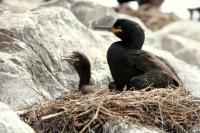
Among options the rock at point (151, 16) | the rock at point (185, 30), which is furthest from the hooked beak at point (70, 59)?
the rock at point (151, 16)

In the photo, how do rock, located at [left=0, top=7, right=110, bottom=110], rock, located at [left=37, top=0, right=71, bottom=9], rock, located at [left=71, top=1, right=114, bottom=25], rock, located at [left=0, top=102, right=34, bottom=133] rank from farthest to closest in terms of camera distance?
rock, located at [left=71, top=1, right=114, bottom=25] < rock, located at [left=37, top=0, right=71, bottom=9] < rock, located at [left=0, top=7, right=110, bottom=110] < rock, located at [left=0, top=102, right=34, bottom=133]

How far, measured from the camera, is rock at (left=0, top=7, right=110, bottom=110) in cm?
1330

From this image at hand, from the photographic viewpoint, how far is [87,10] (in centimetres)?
2405

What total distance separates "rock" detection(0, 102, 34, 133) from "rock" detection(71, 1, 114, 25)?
12.3 metres

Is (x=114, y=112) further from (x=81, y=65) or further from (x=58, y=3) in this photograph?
(x=58, y=3)

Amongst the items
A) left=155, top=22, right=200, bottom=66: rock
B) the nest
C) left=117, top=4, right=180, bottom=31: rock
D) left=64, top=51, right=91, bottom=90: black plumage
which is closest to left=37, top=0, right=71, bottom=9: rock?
left=155, top=22, right=200, bottom=66: rock

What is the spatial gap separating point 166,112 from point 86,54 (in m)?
3.71

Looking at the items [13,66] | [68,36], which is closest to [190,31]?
[68,36]

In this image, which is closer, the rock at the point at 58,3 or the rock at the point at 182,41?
the rock at the point at 182,41

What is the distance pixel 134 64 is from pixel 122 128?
243 centimetres

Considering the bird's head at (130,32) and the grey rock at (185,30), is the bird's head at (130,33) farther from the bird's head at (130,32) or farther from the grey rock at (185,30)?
the grey rock at (185,30)

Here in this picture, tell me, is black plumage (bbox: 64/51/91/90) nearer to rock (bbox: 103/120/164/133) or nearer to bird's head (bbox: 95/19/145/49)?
bird's head (bbox: 95/19/145/49)

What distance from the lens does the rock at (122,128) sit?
11453 mm

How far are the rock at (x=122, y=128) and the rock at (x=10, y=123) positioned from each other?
1.08m
